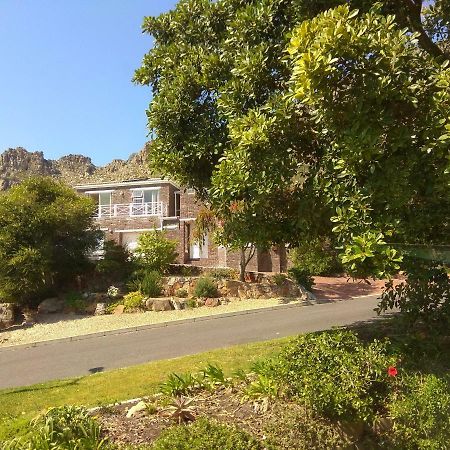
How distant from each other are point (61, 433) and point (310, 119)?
4.18 metres

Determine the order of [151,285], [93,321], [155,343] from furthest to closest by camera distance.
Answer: [151,285], [93,321], [155,343]

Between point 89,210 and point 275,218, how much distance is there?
15.1 meters

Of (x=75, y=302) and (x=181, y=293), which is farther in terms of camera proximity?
(x=181, y=293)

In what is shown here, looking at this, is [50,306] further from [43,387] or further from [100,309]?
[43,387]

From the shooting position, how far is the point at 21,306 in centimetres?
1827

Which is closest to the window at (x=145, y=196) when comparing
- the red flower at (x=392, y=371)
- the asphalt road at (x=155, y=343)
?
the asphalt road at (x=155, y=343)

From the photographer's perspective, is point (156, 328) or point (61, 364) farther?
point (156, 328)

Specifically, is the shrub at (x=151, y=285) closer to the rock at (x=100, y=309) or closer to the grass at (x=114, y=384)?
the rock at (x=100, y=309)

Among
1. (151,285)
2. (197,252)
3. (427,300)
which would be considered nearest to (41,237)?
(151,285)

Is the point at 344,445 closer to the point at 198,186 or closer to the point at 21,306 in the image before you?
the point at 198,186

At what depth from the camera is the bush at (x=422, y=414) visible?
4.37 meters

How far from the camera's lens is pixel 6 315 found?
16.9 m

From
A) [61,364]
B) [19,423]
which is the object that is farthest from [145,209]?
[19,423]

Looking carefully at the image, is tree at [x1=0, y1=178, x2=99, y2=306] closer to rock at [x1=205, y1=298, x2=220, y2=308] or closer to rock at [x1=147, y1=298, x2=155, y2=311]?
rock at [x1=147, y1=298, x2=155, y2=311]
